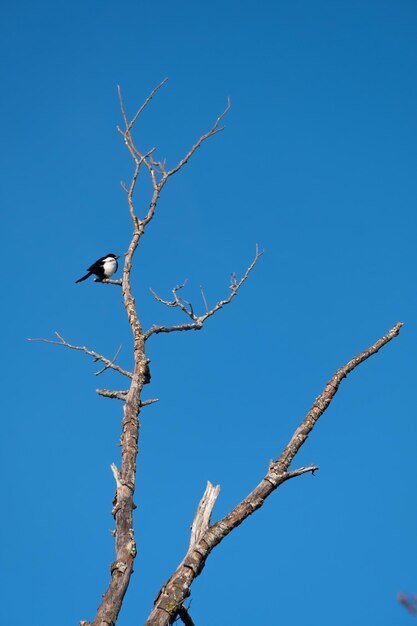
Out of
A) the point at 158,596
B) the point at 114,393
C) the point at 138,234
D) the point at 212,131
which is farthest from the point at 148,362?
the point at 212,131

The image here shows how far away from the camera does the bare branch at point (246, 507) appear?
4.69 m

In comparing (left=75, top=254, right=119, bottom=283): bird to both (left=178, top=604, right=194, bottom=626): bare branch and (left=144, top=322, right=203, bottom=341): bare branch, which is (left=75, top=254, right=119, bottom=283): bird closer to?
(left=144, top=322, right=203, bottom=341): bare branch

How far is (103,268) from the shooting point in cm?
1435

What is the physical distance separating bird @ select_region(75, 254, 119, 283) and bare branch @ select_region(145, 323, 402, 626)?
902 centimetres

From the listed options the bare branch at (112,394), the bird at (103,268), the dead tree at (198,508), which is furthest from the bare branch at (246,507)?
the bird at (103,268)

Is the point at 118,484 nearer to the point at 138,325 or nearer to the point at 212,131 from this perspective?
the point at 138,325

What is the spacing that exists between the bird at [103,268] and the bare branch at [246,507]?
9.02 meters

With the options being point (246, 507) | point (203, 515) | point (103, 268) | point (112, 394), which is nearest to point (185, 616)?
point (203, 515)

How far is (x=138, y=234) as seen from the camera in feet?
26.3

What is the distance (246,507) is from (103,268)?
9.91m

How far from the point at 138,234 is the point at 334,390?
11.2ft

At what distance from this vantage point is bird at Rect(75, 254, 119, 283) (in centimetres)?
1419

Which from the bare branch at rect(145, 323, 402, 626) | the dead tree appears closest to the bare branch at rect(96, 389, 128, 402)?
the dead tree

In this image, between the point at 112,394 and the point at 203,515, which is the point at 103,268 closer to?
the point at 112,394
